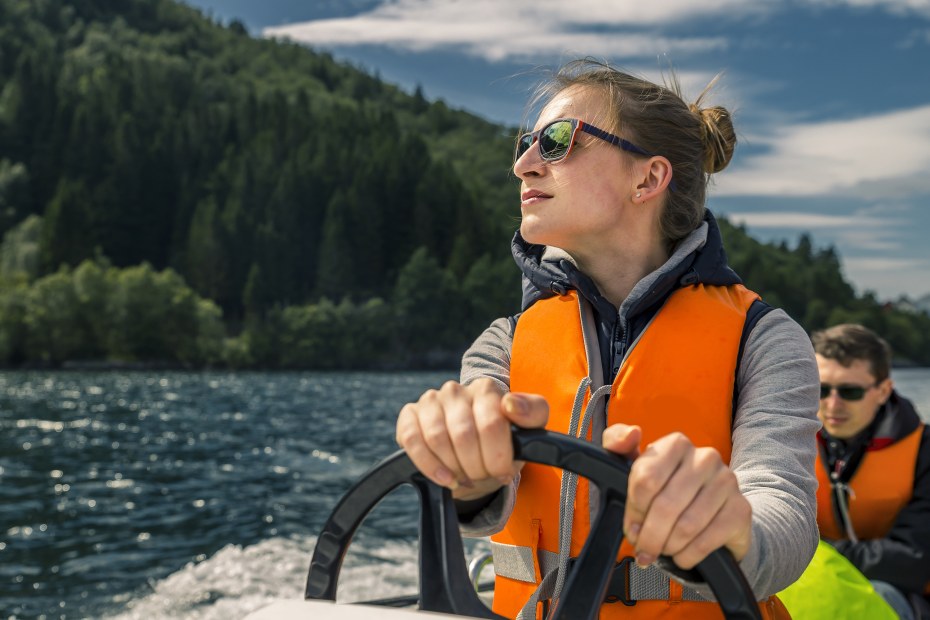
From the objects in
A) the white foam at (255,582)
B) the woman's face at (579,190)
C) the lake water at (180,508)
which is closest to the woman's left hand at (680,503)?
the woman's face at (579,190)

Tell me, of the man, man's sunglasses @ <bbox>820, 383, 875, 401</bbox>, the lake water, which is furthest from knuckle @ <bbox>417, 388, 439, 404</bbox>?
the lake water

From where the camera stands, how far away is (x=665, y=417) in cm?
178

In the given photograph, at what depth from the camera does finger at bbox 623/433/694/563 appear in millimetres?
1154

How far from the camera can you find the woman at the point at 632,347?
5.23 ft

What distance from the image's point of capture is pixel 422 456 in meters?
1.31

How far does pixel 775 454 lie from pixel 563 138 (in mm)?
711

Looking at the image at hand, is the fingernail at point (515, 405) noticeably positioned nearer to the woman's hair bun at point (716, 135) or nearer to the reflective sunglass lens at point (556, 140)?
the reflective sunglass lens at point (556, 140)

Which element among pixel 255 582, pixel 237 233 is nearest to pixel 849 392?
pixel 255 582

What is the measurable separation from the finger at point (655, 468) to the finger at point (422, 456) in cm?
26

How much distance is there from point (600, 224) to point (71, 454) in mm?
20393

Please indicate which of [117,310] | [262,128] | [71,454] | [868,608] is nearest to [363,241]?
[262,128]

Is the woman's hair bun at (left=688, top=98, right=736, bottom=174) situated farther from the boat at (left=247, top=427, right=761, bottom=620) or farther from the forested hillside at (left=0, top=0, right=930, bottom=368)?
the forested hillside at (left=0, top=0, right=930, bottom=368)

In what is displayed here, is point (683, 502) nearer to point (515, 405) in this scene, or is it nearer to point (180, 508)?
point (515, 405)

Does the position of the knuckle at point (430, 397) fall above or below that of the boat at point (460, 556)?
above
